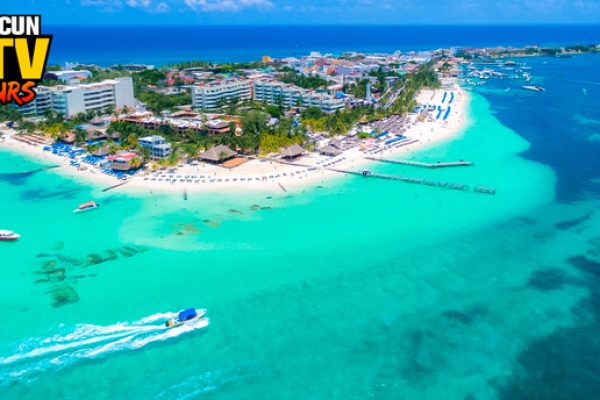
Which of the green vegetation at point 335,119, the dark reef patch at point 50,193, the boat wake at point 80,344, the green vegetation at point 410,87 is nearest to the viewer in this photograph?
the boat wake at point 80,344

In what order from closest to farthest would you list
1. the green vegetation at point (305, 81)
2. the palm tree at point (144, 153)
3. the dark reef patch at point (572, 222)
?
the dark reef patch at point (572, 222), the palm tree at point (144, 153), the green vegetation at point (305, 81)

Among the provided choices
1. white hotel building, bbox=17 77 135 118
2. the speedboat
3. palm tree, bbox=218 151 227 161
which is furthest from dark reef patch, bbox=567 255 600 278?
white hotel building, bbox=17 77 135 118

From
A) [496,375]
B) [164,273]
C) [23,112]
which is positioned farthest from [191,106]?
[496,375]

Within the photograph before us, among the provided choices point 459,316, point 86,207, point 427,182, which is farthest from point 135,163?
point 459,316

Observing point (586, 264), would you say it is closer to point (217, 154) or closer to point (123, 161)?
point (217, 154)

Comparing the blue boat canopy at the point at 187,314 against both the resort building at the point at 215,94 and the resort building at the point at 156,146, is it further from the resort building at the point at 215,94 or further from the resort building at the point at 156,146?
the resort building at the point at 215,94

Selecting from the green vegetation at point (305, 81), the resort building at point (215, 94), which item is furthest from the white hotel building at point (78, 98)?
the green vegetation at point (305, 81)

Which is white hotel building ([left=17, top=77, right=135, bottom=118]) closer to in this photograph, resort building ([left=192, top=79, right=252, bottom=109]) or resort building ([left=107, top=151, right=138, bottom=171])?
resort building ([left=192, top=79, right=252, bottom=109])
